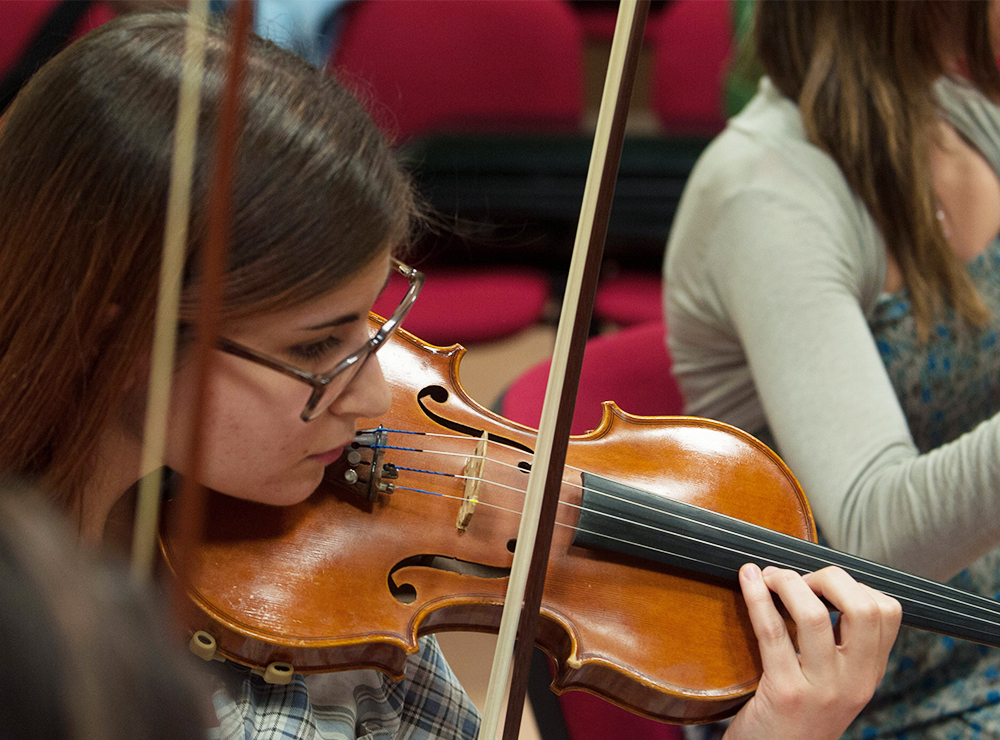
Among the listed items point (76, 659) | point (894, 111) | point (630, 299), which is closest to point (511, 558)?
point (76, 659)

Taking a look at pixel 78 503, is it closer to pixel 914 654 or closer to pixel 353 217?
pixel 353 217

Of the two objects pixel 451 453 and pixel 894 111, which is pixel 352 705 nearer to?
pixel 451 453

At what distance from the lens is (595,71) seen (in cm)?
308

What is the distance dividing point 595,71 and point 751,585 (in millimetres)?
2624

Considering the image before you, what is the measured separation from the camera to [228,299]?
577 mm

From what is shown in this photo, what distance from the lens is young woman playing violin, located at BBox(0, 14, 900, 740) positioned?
0.57 metres

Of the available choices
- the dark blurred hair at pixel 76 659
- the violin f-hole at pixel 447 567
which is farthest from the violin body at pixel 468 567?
the dark blurred hair at pixel 76 659

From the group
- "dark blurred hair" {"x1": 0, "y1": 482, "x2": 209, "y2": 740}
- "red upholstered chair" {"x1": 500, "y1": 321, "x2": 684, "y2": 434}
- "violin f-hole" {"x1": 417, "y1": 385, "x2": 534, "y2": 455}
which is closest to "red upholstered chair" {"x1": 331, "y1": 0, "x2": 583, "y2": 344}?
"red upholstered chair" {"x1": 500, "y1": 321, "x2": 684, "y2": 434}

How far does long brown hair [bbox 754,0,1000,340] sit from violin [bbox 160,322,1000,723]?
36cm

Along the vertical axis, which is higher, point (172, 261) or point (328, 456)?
point (172, 261)

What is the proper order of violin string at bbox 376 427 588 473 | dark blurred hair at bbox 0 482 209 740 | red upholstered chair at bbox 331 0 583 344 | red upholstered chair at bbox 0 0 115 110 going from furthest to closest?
1. red upholstered chair at bbox 331 0 583 344
2. red upholstered chair at bbox 0 0 115 110
3. violin string at bbox 376 427 588 473
4. dark blurred hair at bbox 0 482 209 740

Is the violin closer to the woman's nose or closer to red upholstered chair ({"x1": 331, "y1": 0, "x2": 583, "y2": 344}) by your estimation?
the woman's nose

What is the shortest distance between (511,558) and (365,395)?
17 cm

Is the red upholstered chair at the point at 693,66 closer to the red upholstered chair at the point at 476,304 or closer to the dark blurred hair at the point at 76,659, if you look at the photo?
the red upholstered chair at the point at 476,304
